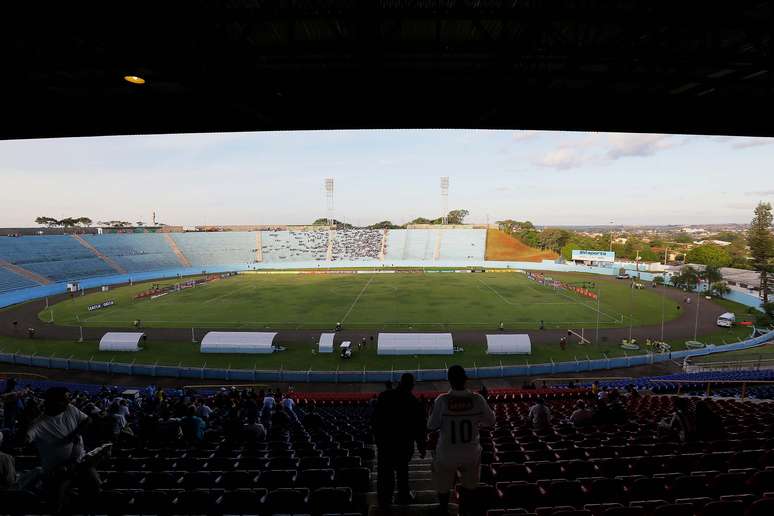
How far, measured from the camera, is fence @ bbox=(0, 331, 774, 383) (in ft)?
76.8

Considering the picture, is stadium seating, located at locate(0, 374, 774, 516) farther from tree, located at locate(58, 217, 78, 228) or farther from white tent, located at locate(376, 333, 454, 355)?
tree, located at locate(58, 217, 78, 228)

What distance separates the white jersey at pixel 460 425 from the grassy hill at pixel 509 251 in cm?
9337

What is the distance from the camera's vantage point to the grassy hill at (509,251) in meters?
94.2

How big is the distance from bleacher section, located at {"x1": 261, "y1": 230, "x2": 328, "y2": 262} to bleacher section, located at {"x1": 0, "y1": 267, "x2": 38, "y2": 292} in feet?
148

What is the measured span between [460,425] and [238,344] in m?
27.4

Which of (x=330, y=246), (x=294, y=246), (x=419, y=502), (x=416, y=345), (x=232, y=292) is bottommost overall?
(x=232, y=292)

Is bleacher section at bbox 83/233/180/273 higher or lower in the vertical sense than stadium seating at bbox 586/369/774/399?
higher

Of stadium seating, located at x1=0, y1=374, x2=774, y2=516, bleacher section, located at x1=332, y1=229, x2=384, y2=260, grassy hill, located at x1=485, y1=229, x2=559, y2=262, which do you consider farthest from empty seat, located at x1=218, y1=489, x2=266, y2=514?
grassy hill, located at x1=485, y1=229, x2=559, y2=262

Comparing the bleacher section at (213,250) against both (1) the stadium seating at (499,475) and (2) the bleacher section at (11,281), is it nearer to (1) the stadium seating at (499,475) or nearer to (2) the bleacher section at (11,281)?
(2) the bleacher section at (11,281)

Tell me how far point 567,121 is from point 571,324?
31053 mm

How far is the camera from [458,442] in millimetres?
3980

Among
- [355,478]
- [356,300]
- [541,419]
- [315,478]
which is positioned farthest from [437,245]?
[315,478]

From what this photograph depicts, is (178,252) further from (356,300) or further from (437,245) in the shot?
(437,245)

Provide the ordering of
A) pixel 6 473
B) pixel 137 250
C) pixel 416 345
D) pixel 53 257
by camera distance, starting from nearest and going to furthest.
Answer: pixel 6 473, pixel 416 345, pixel 53 257, pixel 137 250
